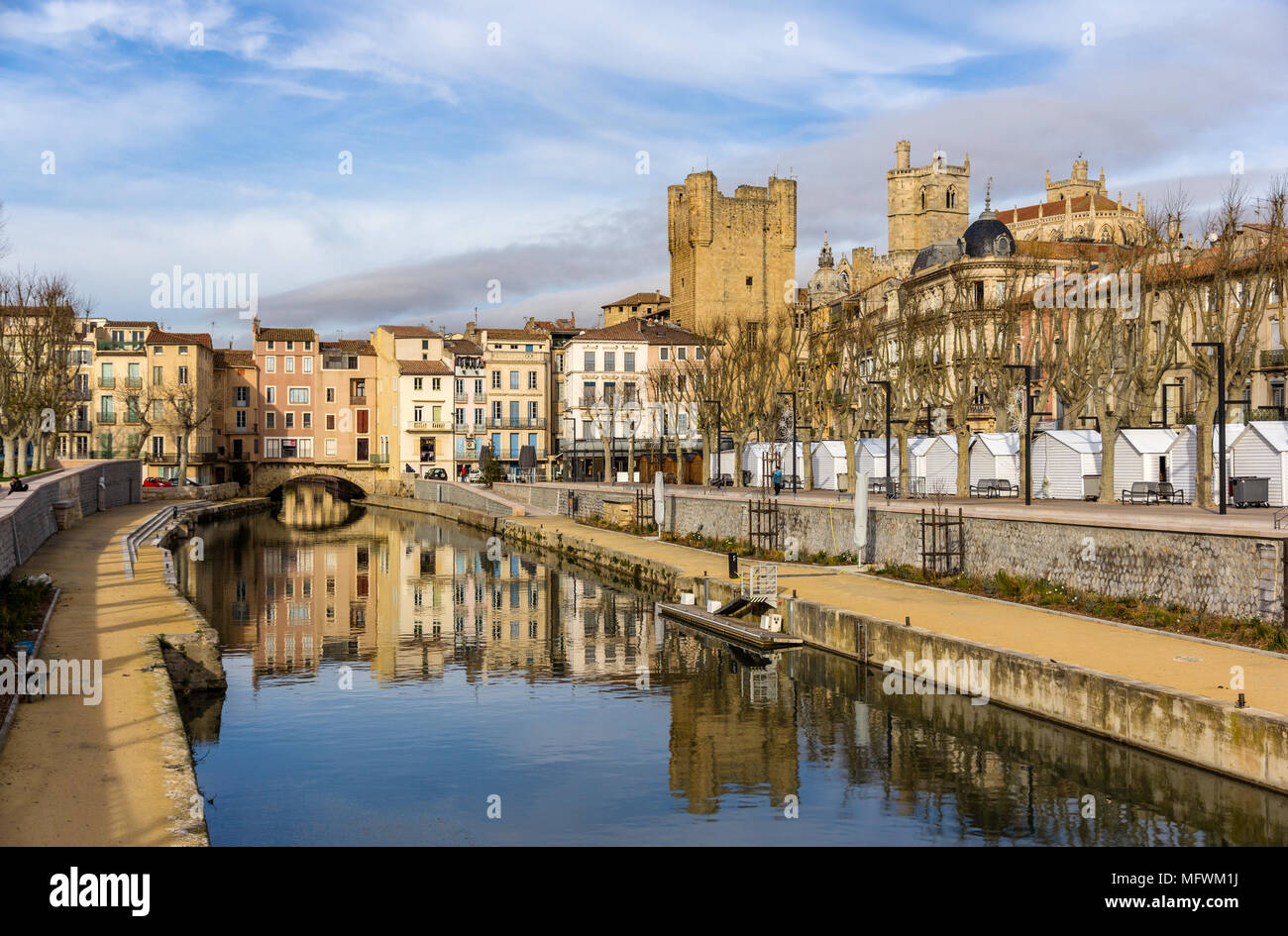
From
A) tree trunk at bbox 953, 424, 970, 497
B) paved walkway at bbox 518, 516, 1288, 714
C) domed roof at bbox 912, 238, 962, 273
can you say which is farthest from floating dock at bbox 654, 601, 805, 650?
domed roof at bbox 912, 238, 962, 273

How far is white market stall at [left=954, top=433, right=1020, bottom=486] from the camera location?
47875 mm

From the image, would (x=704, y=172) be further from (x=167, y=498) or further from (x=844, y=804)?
(x=844, y=804)

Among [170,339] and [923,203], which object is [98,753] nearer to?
[170,339]

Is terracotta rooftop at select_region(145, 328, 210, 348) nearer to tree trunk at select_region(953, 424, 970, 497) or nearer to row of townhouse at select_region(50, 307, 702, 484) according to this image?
row of townhouse at select_region(50, 307, 702, 484)

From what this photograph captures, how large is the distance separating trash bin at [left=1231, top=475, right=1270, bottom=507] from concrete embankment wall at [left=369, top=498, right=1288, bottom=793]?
15.4 m

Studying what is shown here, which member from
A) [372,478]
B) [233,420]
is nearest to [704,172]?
[372,478]

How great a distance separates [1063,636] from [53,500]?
3613cm

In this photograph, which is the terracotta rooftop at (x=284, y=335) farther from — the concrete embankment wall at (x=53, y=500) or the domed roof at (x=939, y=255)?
the domed roof at (x=939, y=255)

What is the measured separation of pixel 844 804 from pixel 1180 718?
456 centimetres

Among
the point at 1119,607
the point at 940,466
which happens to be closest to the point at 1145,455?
the point at 940,466

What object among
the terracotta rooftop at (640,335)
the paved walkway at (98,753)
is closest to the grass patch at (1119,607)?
the paved walkway at (98,753)

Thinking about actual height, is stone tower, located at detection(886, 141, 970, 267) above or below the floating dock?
above

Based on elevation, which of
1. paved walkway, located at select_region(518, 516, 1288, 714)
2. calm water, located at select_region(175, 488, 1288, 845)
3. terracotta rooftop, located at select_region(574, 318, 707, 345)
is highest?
terracotta rooftop, located at select_region(574, 318, 707, 345)

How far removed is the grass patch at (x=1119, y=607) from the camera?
1961 centimetres
